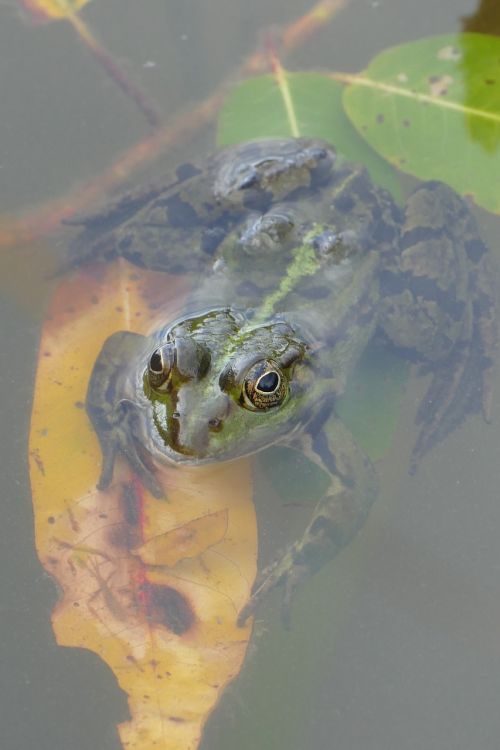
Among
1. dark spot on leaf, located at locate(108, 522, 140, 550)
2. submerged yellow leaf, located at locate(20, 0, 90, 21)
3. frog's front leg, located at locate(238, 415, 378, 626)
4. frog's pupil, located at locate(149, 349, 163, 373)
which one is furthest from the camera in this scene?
submerged yellow leaf, located at locate(20, 0, 90, 21)

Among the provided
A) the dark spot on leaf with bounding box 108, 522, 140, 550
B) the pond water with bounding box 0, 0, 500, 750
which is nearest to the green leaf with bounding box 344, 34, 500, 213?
the pond water with bounding box 0, 0, 500, 750

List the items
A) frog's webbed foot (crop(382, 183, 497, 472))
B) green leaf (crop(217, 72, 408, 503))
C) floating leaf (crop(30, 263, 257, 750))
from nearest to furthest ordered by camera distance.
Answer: floating leaf (crop(30, 263, 257, 750))
green leaf (crop(217, 72, 408, 503))
frog's webbed foot (crop(382, 183, 497, 472))

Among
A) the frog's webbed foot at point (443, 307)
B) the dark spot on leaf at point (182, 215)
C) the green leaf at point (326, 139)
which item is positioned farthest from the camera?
the dark spot on leaf at point (182, 215)

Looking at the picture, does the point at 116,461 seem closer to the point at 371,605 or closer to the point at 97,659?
the point at 97,659

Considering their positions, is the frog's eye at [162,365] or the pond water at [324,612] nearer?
the pond water at [324,612]

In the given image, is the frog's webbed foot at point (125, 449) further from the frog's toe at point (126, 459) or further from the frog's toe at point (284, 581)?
the frog's toe at point (284, 581)

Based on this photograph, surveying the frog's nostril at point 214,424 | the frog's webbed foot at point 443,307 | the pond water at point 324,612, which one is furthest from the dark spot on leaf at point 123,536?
the frog's webbed foot at point 443,307

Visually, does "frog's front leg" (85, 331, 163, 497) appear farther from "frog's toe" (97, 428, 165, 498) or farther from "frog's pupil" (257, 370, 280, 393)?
"frog's pupil" (257, 370, 280, 393)

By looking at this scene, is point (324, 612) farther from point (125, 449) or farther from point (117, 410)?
point (117, 410)
